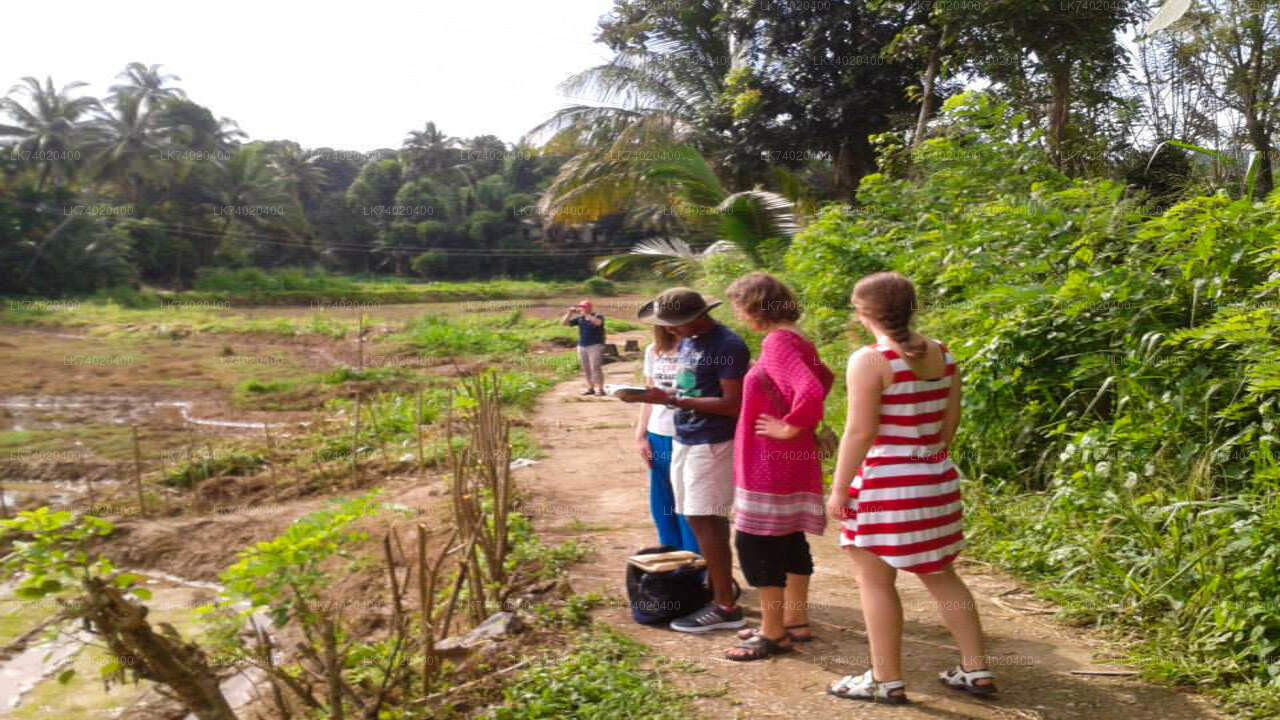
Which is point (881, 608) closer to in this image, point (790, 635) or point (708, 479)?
point (790, 635)

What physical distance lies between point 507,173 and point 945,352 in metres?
51.7

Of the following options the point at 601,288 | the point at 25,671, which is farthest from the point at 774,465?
the point at 601,288

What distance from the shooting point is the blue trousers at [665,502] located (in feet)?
14.1

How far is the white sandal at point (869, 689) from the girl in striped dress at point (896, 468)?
0.27ft

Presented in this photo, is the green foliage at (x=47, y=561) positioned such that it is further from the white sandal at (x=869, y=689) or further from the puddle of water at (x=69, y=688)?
the puddle of water at (x=69, y=688)

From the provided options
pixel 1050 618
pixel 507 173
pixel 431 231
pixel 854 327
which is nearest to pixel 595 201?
pixel 854 327

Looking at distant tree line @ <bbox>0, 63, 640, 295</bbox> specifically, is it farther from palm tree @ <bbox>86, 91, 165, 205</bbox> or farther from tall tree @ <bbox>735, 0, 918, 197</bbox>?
tall tree @ <bbox>735, 0, 918, 197</bbox>

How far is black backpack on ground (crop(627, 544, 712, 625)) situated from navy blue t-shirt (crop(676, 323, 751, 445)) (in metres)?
0.58

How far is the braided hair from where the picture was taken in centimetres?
294

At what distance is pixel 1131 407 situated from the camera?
15.1ft

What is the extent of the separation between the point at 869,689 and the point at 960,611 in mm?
401

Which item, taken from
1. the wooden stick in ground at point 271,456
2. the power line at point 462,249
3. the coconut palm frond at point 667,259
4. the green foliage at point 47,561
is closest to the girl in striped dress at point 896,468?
the green foliage at point 47,561

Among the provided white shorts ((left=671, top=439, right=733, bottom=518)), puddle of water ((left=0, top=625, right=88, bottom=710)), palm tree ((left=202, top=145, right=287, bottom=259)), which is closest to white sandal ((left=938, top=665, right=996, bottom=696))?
white shorts ((left=671, top=439, right=733, bottom=518))

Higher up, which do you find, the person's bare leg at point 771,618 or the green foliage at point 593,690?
the person's bare leg at point 771,618
